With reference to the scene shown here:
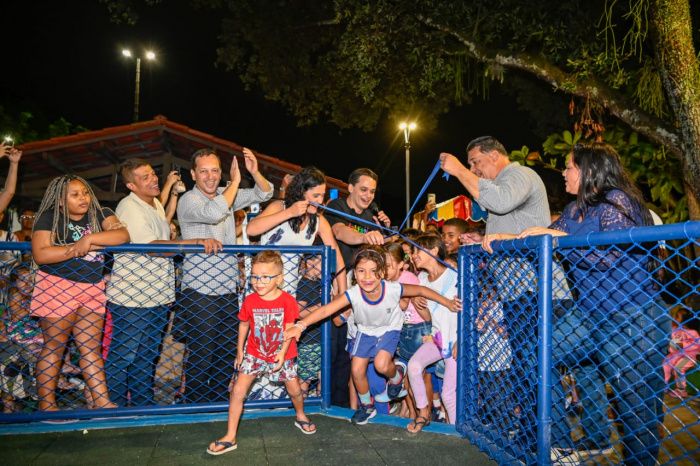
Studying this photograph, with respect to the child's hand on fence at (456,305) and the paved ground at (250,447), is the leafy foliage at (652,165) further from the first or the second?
the paved ground at (250,447)

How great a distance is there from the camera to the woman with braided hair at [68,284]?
9.89ft

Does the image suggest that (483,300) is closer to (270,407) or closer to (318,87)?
(270,407)

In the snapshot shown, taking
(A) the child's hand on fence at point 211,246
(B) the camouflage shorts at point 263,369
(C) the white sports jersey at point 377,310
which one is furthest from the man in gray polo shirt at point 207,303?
(C) the white sports jersey at point 377,310

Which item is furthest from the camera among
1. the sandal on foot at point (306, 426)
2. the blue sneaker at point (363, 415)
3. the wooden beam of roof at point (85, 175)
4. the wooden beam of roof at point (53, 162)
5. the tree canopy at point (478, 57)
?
the wooden beam of roof at point (85, 175)

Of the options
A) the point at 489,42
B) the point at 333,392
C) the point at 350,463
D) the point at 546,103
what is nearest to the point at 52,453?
the point at 350,463

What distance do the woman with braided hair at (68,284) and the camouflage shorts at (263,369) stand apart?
111cm

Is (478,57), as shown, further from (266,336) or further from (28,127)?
(28,127)

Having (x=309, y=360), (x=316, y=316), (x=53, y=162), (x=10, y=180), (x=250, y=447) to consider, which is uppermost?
(x=53, y=162)

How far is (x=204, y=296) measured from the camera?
3.32m

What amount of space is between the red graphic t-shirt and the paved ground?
0.56 metres

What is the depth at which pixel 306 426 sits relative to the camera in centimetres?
A: 306

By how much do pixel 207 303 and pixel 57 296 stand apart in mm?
986

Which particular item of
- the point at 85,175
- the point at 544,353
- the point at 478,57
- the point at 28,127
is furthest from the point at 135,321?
the point at 28,127

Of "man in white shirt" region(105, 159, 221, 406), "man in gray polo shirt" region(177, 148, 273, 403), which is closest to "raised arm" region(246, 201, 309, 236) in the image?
"man in gray polo shirt" region(177, 148, 273, 403)
